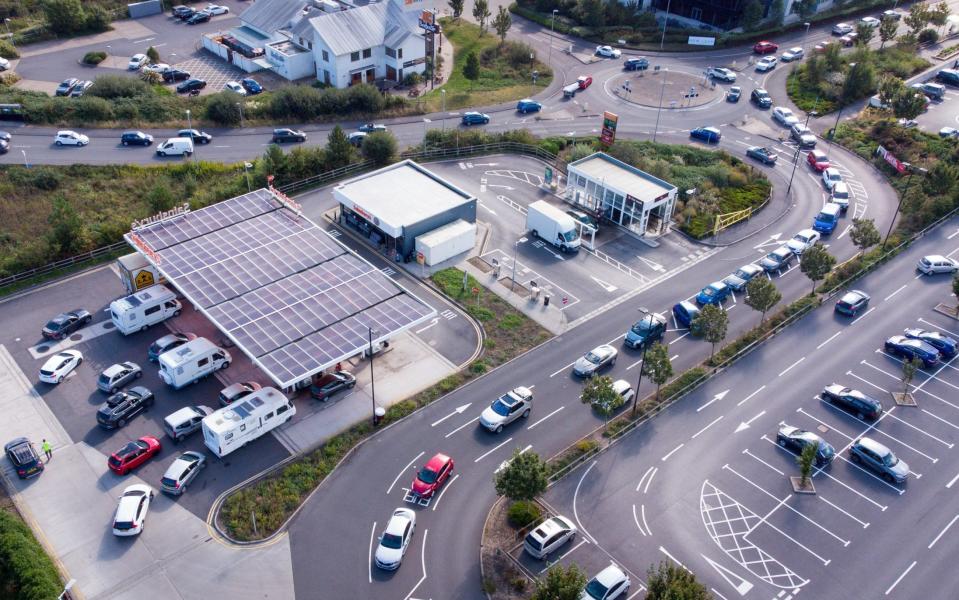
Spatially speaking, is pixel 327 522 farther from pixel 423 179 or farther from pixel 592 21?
pixel 592 21

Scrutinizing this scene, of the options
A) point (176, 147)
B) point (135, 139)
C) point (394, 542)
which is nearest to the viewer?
point (394, 542)

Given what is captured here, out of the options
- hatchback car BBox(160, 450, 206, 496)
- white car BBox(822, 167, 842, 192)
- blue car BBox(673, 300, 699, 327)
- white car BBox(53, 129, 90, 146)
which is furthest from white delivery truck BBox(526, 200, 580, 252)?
white car BBox(53, 129, 90, 146)

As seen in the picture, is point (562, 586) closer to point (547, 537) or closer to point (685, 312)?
point (547, 537)

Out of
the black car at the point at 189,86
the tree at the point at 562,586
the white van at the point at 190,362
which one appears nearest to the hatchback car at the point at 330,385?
the white van at the point at 190,362

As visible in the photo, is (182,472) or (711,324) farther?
(711,324)

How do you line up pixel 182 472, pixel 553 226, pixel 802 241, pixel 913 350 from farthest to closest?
1. pixel 802 241
2. pixel 553 226
3. pixel 913 350
4. pixel 182 472

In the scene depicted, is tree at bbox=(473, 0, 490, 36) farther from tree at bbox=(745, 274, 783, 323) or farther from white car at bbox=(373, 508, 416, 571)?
white car at bbox=(373, 508, 416, 571)

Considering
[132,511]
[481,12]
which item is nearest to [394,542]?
[132,511]
